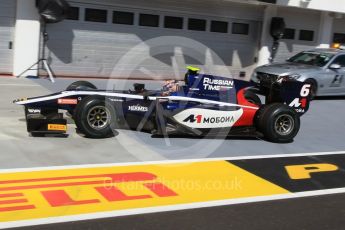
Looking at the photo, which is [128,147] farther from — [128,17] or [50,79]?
[128,17]

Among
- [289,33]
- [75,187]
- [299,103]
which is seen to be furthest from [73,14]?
[75,187]

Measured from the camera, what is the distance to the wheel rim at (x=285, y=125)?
333 inches

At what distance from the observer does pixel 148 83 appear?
15383 millimetres

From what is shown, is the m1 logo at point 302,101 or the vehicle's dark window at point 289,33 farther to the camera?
the vehicle's dark window at point 289,33

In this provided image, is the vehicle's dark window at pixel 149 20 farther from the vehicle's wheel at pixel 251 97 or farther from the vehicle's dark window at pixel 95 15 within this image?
the vehicle's wheel at pixel 251 97

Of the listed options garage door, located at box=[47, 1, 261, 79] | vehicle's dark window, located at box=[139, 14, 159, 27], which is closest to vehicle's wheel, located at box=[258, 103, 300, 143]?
garage door, located at box=[47, 1, 261, 79]

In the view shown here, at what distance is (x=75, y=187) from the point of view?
5.61m

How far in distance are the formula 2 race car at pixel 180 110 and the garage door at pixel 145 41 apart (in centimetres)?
685

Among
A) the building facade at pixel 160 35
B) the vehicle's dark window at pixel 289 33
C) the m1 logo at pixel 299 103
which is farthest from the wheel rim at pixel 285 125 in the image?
the vehicle's dark window at pixel 289 33

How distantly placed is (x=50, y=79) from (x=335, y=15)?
38.9 feet

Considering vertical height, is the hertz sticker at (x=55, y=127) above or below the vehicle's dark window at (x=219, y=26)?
below

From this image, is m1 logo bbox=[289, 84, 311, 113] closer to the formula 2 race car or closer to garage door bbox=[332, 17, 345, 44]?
the formula 2 race car

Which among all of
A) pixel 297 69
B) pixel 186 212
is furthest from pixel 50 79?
pixel 186 212

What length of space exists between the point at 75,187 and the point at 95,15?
10.1 metres
